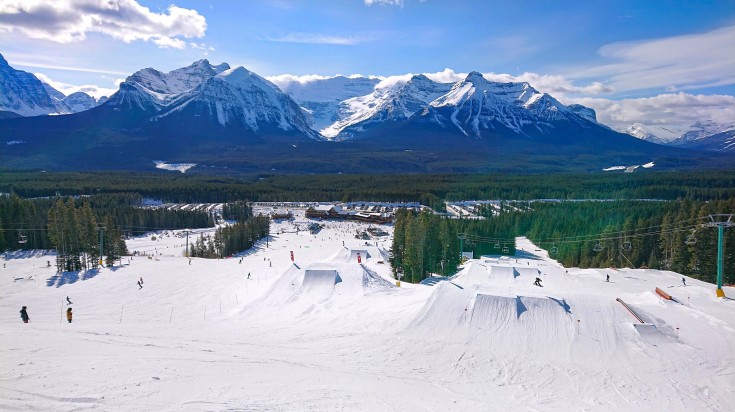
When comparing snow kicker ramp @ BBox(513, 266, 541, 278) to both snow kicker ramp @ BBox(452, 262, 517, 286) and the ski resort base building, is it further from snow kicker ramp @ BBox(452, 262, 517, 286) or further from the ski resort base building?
the ski resort base building

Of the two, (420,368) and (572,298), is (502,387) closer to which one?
(420,368)

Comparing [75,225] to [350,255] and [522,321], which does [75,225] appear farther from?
[522,321]

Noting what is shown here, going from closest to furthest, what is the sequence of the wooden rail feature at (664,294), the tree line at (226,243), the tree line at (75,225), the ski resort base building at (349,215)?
the wooden rail feature at (664,294) → the tree line at (75,225) → the tree line at (226,243) → the ski resort base building at (349,215)

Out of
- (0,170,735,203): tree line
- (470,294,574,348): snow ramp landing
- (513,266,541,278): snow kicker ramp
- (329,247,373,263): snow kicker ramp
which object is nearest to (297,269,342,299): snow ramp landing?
(470,294,574,348): snow ramp landing

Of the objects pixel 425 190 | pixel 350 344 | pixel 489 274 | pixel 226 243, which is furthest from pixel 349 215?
pixel 350 344

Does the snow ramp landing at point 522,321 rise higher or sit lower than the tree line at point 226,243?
higher

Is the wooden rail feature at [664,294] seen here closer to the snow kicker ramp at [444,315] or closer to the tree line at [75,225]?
the snow kicker ramp at [444,315]

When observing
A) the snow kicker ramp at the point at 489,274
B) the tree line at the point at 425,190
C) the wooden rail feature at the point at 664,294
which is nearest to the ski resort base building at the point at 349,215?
the tree line at the point at 425,190
